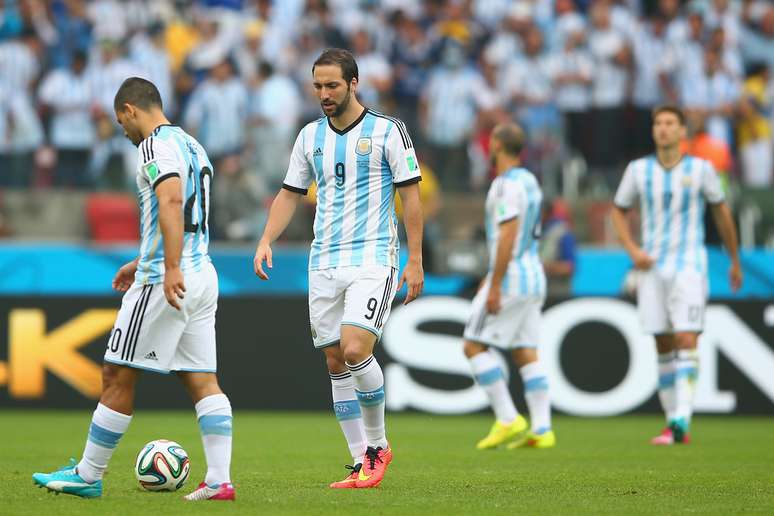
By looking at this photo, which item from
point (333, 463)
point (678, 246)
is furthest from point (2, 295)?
point (678, 246)

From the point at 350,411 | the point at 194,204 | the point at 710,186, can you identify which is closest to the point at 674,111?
the point at 710,186

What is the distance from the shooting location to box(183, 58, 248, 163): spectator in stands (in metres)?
18.2

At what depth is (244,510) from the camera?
6719 mm

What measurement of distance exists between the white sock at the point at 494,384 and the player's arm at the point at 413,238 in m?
3.30

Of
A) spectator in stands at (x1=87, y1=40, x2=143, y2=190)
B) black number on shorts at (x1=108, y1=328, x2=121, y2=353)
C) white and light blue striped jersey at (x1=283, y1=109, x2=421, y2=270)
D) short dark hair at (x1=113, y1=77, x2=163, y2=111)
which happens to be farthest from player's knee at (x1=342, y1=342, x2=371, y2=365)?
spectator in stands at (x1=87, y1=40, x2=143, y2=190)

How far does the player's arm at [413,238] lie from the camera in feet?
25.1

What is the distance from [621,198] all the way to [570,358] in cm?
311

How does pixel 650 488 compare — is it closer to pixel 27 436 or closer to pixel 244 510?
Answer: pixel 244 510

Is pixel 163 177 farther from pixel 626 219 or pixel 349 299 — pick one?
pixel 626 219

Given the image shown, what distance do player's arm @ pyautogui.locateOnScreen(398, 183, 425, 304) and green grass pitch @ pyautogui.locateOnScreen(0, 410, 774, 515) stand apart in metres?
1.16

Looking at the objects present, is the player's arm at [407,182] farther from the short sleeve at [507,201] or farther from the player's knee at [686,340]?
the player's knee at [686,340]

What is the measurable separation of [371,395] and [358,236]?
924 mm

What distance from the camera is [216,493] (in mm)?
7102

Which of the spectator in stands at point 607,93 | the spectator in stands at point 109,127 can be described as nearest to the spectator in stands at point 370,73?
the spectator in stands at point 607,93
